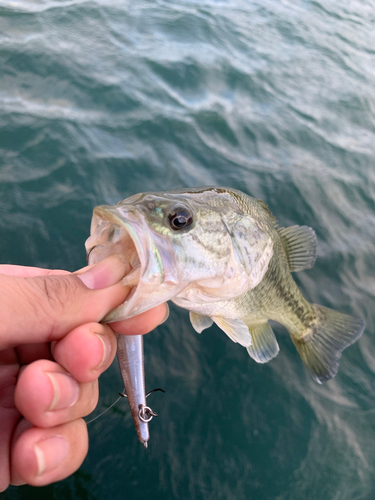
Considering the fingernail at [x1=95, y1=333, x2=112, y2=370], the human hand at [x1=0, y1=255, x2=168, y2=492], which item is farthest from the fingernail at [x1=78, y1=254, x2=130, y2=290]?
the fingernail at [x1=95, y1=333, x2=112, y2=370]

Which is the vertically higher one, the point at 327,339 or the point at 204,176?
the point at 327,339

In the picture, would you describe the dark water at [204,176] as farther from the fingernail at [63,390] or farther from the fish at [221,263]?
the fingernail at [63,390]

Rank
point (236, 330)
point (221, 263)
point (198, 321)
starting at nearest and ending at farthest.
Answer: point (221, 263) < point (236, 330) < point (198, 321)

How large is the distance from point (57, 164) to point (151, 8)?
5774mm

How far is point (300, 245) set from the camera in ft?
8.36

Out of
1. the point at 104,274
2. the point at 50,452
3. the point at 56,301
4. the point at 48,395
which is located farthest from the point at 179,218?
the point at 50,452

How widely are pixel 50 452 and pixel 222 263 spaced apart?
103 centimetres

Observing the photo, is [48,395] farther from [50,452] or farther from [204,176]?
[204,176]

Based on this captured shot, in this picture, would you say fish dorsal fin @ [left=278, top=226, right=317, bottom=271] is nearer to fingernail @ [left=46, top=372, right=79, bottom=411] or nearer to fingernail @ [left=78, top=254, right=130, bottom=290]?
fingernail @ [left=78, top=254, right=130, bottom=290]

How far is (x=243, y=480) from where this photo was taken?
2363 millimetres

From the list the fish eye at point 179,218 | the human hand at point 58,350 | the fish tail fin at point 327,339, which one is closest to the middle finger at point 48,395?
the human hand at point 58,350

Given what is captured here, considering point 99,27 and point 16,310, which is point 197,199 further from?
point 99,27

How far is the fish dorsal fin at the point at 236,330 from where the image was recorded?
2102 mm

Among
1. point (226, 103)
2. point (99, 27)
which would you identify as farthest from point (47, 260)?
point (99, 27)
